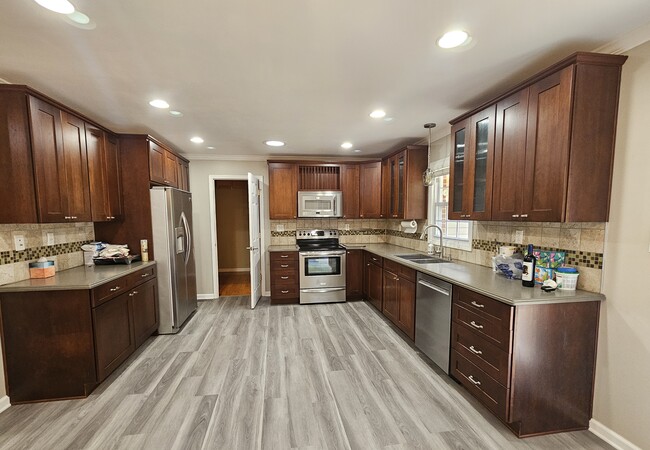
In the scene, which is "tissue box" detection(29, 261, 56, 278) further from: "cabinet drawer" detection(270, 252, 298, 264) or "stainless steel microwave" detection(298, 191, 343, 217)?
"stainless steel microwave" detection(298, 191, 343, 217)

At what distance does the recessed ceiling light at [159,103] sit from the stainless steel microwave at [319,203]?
7.38 ft

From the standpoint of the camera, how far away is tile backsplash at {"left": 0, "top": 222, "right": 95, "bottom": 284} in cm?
203

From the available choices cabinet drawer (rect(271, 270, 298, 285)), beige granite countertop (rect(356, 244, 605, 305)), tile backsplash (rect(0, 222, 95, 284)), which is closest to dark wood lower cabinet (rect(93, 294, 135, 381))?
tile backsplash (rect(0, 222, 95, 284))

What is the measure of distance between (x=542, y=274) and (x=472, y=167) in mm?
1046

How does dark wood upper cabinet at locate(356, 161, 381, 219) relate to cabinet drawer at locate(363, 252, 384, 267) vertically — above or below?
above

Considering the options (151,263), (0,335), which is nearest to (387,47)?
(151,263)

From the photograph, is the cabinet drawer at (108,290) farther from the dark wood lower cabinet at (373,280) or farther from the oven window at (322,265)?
the dark wood lower cabinet at (373,280)

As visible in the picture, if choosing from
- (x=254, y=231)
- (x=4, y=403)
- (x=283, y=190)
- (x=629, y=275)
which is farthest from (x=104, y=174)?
(x=629, y=275)

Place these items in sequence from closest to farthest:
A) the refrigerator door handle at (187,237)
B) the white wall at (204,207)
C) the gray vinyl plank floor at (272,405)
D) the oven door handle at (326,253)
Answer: the gray vinyl plank floor at (272,405), the refrigerator door handle at (187,237), the oven door handle at (326,253), the white wall at (204,207)

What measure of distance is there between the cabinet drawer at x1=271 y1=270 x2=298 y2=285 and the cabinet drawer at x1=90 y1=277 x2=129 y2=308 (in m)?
1.97

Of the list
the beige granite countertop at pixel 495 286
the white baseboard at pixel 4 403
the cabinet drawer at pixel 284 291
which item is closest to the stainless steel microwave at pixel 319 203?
the cabinet drawer at pixel 284 291

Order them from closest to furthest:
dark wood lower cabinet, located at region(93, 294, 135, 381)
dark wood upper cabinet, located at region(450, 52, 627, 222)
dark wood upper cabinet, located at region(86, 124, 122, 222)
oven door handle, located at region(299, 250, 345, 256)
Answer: dark wood upper cabinet, located at region(450, 52, 627, 222)
dark wood lower cabinet, located at region(93, 294, 135, 381)
dark wood upper cabinet, located at region(86, 124, 122, 222)
oven door handle, located at region(299, 250, 345, 256)

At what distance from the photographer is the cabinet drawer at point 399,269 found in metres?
2.87

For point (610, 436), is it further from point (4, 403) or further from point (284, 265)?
point (4, 403)
